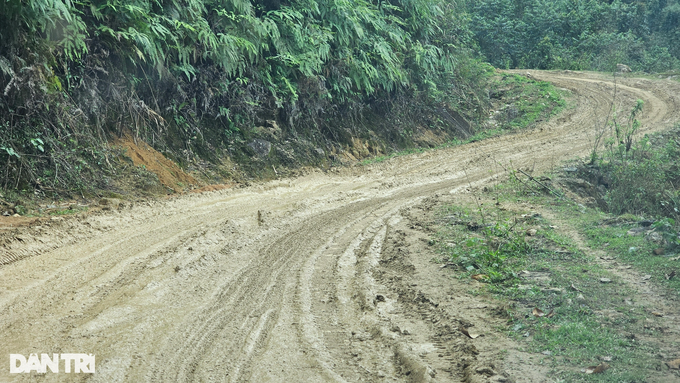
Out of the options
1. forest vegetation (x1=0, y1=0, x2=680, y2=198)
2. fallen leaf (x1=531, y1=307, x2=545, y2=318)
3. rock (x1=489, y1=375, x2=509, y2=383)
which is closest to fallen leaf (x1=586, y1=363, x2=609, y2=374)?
rock (x1=489, y1=375, x2=509, y2=383)

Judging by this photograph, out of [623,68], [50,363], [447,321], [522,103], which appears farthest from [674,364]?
[623,68]

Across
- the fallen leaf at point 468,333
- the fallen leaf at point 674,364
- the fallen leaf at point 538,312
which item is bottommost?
A: the fallen leaf at point 674,364

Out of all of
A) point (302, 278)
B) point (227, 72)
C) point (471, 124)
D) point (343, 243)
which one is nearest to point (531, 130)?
Answer: point (471, 124)

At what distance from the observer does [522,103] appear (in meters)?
21.0

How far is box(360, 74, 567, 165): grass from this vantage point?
18.1 meters

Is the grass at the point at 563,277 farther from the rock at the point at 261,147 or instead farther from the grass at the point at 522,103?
the grass at the point at 522,103

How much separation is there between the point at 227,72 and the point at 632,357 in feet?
33.0

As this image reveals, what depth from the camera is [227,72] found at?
12078mm

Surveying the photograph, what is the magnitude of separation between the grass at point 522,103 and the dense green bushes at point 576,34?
5483mm

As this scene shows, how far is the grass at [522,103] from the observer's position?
1806 centimetres

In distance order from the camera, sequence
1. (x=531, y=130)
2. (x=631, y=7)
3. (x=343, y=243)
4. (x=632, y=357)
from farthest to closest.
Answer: (x=631, y=7), (x=531, y=130), (x=343, y=243), (x=632, y=357)

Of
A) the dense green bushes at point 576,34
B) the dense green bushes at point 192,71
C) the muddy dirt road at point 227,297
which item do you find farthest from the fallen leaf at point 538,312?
the dense green bushes at point 576,34

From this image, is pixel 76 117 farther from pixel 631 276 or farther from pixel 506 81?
pixel 506 81

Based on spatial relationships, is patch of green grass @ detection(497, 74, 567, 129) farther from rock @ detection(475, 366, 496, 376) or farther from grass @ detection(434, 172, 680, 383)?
rock @ detection(475, 366, 496, 376)
